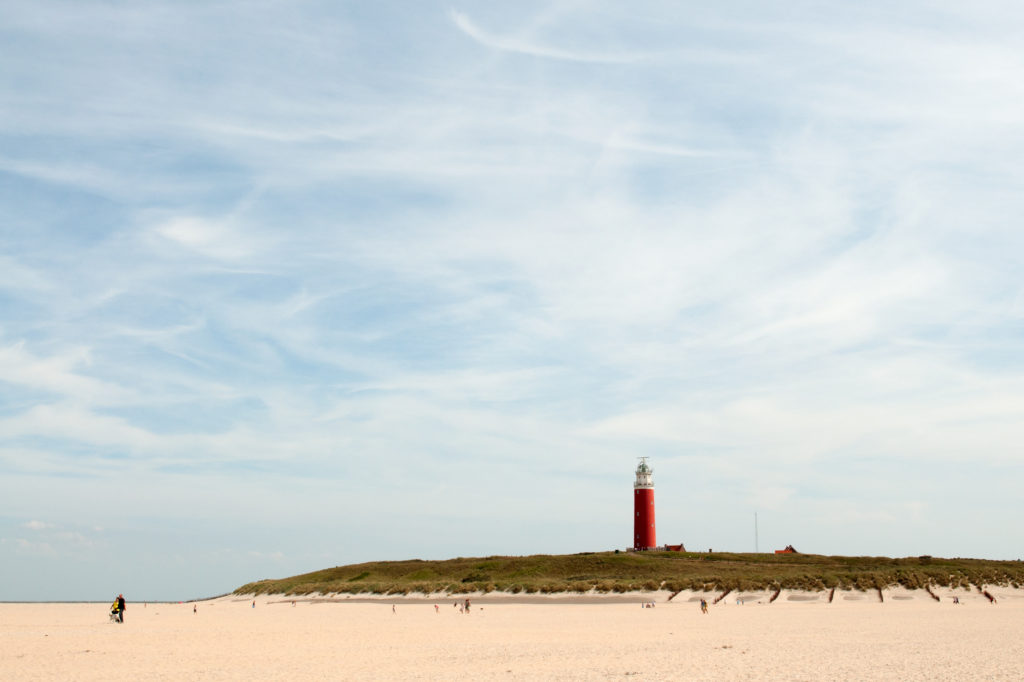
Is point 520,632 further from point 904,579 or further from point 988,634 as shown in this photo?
point 904,579

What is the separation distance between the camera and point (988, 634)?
105 ft

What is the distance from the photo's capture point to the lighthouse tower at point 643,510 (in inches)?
3728

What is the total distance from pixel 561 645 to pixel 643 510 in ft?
224

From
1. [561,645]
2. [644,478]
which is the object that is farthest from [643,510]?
[561,645]

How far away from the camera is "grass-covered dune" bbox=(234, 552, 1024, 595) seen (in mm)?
59000

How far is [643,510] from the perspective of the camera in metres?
96.8

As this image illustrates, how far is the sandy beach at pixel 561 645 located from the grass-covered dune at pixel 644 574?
6251 millimetres

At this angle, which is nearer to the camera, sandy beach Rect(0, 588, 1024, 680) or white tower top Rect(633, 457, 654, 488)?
sandy beach Rect(0, 588, 1024, 680)

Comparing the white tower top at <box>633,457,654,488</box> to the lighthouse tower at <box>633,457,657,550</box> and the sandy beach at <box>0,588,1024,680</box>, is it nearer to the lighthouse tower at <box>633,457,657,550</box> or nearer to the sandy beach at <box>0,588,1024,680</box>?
the lighthouse tower at <box>633,457,657,550</box>

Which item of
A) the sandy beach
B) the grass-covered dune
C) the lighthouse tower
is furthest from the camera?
the lighthouse tower

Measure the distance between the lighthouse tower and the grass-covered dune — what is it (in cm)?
496

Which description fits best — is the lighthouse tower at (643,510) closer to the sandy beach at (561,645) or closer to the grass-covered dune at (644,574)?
the grass-covered dune at (644,574)

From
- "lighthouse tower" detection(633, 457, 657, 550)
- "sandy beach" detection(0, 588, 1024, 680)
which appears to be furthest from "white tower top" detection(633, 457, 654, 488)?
"sandy beach" detection(0, 588, 1024, 680)

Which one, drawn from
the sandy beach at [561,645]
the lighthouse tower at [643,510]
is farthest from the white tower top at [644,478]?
the sandy beach at [561,645]
